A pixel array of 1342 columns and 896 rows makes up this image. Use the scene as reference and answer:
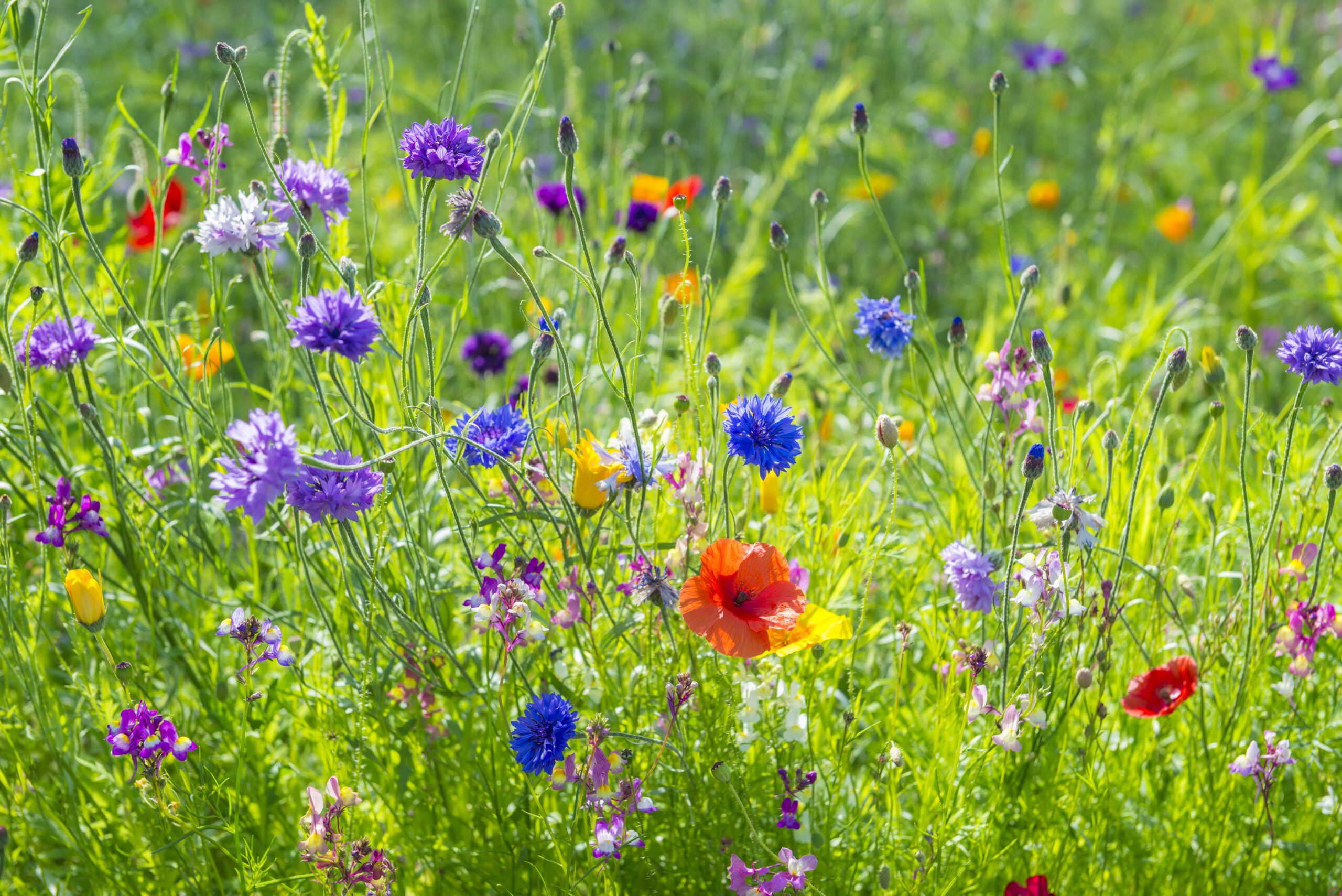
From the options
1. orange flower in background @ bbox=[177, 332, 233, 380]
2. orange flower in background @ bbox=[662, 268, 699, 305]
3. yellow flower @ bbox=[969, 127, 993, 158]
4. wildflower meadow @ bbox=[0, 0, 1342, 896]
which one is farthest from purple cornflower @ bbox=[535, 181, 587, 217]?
yellow flower @ bbox=[969, 127, 993, 158]

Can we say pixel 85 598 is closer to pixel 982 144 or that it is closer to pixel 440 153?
pixel 440 153

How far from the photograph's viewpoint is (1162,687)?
138cm

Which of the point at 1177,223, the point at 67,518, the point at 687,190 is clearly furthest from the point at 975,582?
the point at 1177,223

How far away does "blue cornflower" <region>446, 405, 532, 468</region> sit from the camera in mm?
1289

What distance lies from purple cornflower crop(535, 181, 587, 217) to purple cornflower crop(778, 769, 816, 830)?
1.27m

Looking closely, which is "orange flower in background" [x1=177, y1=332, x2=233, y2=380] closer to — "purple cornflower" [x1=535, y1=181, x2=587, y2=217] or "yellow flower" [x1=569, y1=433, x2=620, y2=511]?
"yellow flower" [x1=569, y1=433, x2=620, y2=511]

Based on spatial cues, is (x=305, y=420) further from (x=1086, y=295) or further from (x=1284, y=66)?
(x=1284, y=66)

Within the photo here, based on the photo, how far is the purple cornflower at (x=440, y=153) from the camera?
3.61 ft

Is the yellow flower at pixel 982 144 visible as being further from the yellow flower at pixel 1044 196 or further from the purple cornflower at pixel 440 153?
the purple cornflower at pixel 440 153

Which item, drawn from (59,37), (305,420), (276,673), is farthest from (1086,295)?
(59,37)

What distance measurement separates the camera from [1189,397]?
266cm

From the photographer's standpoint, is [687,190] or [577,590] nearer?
[577,590]

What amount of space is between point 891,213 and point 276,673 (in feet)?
9.01

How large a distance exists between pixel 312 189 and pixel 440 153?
1.15ft
